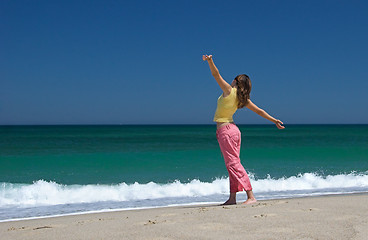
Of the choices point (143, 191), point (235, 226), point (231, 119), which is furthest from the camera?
point (143, 191)

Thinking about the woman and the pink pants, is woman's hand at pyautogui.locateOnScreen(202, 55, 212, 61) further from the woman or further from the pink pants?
the pink pants

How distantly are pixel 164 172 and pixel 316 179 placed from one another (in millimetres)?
5048

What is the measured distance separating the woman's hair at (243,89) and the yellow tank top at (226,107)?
0.06 meters

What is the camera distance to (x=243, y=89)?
4980mm

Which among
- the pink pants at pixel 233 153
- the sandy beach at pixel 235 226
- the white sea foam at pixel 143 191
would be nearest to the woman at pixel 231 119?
the pink pants at pixel 233 153

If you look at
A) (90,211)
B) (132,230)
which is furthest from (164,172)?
(132,230)

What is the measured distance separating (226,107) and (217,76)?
44 centimetres

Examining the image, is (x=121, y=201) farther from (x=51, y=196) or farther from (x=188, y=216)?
(x=188, y=216)

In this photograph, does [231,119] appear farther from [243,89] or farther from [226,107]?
[243,89]

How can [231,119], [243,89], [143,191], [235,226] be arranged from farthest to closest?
[143,191], [231,119], [243,89], [235,226]

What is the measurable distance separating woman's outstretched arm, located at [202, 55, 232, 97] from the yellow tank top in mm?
66

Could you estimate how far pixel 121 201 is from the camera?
7.65 metres

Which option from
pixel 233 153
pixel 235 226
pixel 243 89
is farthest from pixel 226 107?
pixel 235 226

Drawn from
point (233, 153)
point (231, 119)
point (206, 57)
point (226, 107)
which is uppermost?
point (206, 57)
